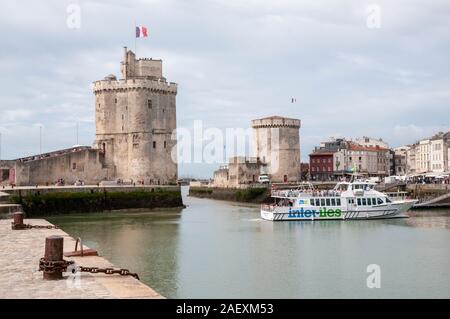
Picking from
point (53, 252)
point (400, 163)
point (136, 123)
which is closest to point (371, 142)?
point (400, 163)

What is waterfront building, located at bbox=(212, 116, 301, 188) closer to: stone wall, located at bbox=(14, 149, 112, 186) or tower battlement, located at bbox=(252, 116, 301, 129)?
tower battlement, located at bbox=(252, 116, 301, 129)

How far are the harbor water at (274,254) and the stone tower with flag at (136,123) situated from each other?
11510 mm

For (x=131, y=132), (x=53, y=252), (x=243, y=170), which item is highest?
(x=131, y=132)

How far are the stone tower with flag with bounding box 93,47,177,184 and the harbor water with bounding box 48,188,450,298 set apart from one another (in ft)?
37.8

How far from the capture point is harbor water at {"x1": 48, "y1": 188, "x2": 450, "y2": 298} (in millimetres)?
16578

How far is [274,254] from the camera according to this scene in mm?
23000

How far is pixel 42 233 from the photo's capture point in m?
19.4

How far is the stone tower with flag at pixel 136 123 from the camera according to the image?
49.5 metres

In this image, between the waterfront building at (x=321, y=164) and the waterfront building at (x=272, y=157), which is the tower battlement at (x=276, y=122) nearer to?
the waterfront building at (x=272, y=157)

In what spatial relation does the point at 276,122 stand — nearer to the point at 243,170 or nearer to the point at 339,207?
the point at 243,170

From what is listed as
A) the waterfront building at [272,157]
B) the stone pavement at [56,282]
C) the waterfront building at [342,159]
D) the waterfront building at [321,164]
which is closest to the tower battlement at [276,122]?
the waterfront building at [272,157]

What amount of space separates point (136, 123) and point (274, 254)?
2868 cm

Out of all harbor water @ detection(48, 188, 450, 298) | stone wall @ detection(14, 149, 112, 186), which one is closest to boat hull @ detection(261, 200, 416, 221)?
harbor water @ detection(48, 188, 450, 298)
